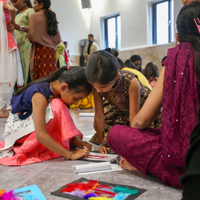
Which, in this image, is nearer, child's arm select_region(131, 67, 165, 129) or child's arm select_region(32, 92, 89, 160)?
child's arm select_region(131, 67, 165, 129)

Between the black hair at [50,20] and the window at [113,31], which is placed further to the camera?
the window at [113,31]

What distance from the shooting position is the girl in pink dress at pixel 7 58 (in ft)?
9.39

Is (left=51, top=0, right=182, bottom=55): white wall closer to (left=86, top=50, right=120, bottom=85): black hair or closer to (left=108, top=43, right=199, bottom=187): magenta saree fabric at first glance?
(left=86, top=50, right=120, bottom=85): black hair

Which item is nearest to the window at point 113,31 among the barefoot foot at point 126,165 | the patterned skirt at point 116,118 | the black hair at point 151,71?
the black hair at point 151,71

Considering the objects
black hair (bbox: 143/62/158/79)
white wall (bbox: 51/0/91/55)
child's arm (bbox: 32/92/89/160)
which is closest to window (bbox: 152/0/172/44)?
white wall (bbox: 51/0/91/55)

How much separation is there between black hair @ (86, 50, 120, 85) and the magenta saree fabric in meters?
0.37

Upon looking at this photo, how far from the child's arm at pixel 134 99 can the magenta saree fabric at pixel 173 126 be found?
34 cm

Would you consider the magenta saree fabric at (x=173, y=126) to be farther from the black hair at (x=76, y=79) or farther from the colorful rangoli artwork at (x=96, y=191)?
the black hair at (x=76, y=79)

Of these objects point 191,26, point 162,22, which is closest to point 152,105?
point 191,26

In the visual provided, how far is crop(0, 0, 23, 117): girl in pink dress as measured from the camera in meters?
2.86

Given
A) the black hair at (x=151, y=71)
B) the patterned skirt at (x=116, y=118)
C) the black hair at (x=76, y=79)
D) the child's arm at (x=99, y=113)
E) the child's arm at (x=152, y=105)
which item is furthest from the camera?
the black hair at (x=151, y=71)

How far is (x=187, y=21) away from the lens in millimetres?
997

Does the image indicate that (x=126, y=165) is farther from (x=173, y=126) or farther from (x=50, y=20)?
(x=50, y=20)

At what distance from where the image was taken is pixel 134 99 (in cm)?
154
